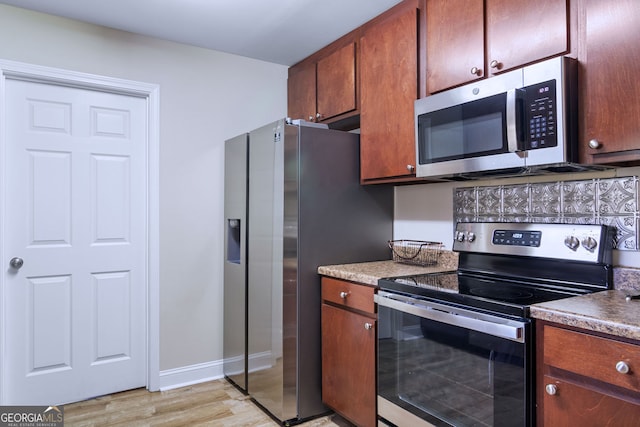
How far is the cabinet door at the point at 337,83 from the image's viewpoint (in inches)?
99.4

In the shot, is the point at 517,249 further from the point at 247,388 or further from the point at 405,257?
the point at 247,388

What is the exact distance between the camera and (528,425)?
4.25 feet

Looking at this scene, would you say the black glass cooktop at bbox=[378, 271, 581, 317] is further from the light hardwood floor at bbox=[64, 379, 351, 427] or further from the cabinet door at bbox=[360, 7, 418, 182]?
the light hardwood floor at bbox=[64, 379, 351, 427]

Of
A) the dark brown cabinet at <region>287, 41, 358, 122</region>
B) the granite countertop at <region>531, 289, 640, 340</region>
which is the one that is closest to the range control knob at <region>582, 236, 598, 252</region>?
the granite countertop at <region>531, 289, 640, 340</region>

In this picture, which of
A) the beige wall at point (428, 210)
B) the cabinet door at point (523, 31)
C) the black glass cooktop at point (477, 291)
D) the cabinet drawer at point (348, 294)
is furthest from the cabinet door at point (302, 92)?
the black glass cooktop at point (477, 291)

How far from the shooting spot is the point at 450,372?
62.1 inches

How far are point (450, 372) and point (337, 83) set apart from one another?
1840 mm

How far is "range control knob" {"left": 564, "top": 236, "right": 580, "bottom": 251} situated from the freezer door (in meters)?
1.76

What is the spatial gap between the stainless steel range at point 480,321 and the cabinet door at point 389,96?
0.56 metres

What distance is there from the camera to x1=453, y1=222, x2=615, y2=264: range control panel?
1582 mm

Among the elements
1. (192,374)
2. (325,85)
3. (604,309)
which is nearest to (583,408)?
(604,309)

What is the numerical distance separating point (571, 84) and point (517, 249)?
73 cm

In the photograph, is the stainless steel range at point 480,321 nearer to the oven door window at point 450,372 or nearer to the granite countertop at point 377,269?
the oven door window at point 450,372

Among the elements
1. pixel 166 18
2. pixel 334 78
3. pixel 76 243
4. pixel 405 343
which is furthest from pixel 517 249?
pixel 76 243
